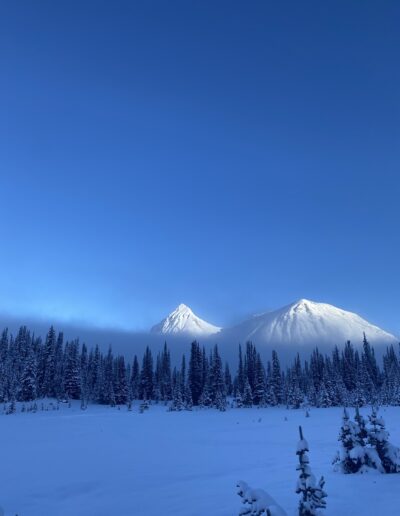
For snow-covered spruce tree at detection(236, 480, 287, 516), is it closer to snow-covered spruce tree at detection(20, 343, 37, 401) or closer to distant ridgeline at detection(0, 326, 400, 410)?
distant ridgeline at detection(0, 326, 400, 410)

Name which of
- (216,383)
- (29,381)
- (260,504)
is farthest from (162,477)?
(216,383)

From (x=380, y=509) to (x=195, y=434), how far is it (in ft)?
64.3

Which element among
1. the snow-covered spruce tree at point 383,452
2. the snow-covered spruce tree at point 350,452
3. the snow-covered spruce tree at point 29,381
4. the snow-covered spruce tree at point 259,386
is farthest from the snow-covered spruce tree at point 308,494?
the snow-covered spruce tree at point 259,386

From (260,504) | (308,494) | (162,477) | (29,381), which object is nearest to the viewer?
(260,504)

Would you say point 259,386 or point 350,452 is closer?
point 350,452

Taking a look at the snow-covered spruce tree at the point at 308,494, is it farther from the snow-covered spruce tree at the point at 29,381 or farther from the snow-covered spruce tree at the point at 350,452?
the snow-covered spruce tree at the point at 29,381

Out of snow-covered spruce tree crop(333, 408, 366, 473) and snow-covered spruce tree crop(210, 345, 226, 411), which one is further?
snow-covered spruce tree crop(210, 345, 226, 411)

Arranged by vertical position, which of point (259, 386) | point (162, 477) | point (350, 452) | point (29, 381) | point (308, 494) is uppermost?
point (29, 381)

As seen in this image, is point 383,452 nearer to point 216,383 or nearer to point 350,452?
point 350,452

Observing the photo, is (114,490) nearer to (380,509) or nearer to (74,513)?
(74,513)

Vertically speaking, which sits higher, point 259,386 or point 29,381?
point 29,381

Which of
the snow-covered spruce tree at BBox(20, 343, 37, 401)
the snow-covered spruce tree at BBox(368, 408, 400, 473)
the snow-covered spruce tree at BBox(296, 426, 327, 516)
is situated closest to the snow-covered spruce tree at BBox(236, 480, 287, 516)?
the snow-covered spruce tree at BBox(296, 426, 327, 516)

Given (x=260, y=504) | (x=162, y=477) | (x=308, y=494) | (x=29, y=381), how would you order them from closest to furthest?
(x=260, y=504) → (x=308, y=494) → (x=162, y=477) → (x=29, y=381)

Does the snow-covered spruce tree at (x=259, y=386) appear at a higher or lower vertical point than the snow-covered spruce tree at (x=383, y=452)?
higher
